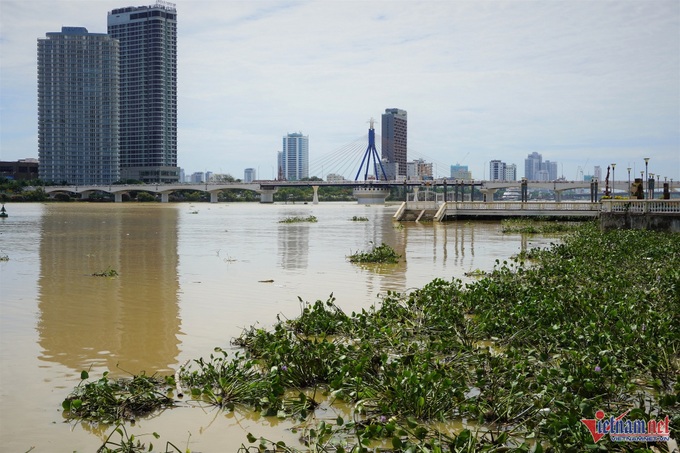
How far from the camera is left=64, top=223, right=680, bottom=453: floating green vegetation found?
5910 millimetres

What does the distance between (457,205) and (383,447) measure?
4501 centimetres

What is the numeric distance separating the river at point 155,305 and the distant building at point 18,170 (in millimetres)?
164536

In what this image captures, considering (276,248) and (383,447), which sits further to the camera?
(276,248)

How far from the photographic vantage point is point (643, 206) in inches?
1169

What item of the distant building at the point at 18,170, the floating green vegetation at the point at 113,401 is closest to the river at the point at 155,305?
the floating green vegetation at the point at 113,401

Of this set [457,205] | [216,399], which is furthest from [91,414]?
[457,205]

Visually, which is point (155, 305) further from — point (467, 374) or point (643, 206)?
point (643, 206)

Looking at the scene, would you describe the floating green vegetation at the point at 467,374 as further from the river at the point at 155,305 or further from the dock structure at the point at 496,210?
the dock structure at the point at 496,210

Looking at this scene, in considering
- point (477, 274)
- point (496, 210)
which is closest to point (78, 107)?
point (496, 210)

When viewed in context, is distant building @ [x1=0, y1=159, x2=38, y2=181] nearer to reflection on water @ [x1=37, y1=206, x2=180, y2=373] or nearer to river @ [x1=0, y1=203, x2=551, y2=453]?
river @ [x1=0, y1=203, x2=551, y2=453]

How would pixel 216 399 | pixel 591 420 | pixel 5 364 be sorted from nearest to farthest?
pixel 591 420, pixel 216 399, pixel 5 364

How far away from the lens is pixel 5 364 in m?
8.91

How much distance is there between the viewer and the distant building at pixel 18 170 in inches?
6922

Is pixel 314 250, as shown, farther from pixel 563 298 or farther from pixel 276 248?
pixel 563 298
